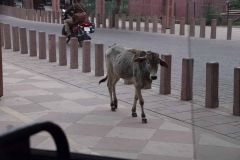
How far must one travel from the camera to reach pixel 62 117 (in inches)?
265

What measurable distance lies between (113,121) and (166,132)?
93 centimetres

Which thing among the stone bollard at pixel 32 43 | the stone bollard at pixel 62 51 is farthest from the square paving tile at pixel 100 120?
the stone bollard at pixel 32 43

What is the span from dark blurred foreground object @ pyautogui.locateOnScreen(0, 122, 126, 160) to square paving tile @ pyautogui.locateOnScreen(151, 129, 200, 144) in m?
3.65

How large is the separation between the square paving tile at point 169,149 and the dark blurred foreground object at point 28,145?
3.15 meters

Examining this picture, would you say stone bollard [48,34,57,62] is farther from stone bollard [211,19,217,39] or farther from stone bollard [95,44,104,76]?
stone bollard [211,19,217,39]

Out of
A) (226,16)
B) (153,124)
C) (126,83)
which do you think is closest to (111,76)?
(153,124)

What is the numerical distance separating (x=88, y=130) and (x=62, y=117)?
0.78 meters

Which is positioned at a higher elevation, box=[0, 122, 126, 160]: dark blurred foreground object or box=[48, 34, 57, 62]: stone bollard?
box=[0, 122, 126, 160]: dark blurred foreground object

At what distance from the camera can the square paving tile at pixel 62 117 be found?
6.58 metres

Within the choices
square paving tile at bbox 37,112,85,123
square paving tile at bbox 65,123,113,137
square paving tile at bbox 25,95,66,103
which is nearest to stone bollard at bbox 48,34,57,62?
square paving tile at bbox 25,95,66,103

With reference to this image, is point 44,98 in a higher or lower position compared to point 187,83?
lower

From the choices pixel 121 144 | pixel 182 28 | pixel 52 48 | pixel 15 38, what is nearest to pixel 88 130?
pixel 121 144

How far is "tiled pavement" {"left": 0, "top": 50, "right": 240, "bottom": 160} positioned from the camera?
Result: 527 centimetres

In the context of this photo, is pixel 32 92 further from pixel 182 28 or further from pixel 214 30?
pixel 182 28
